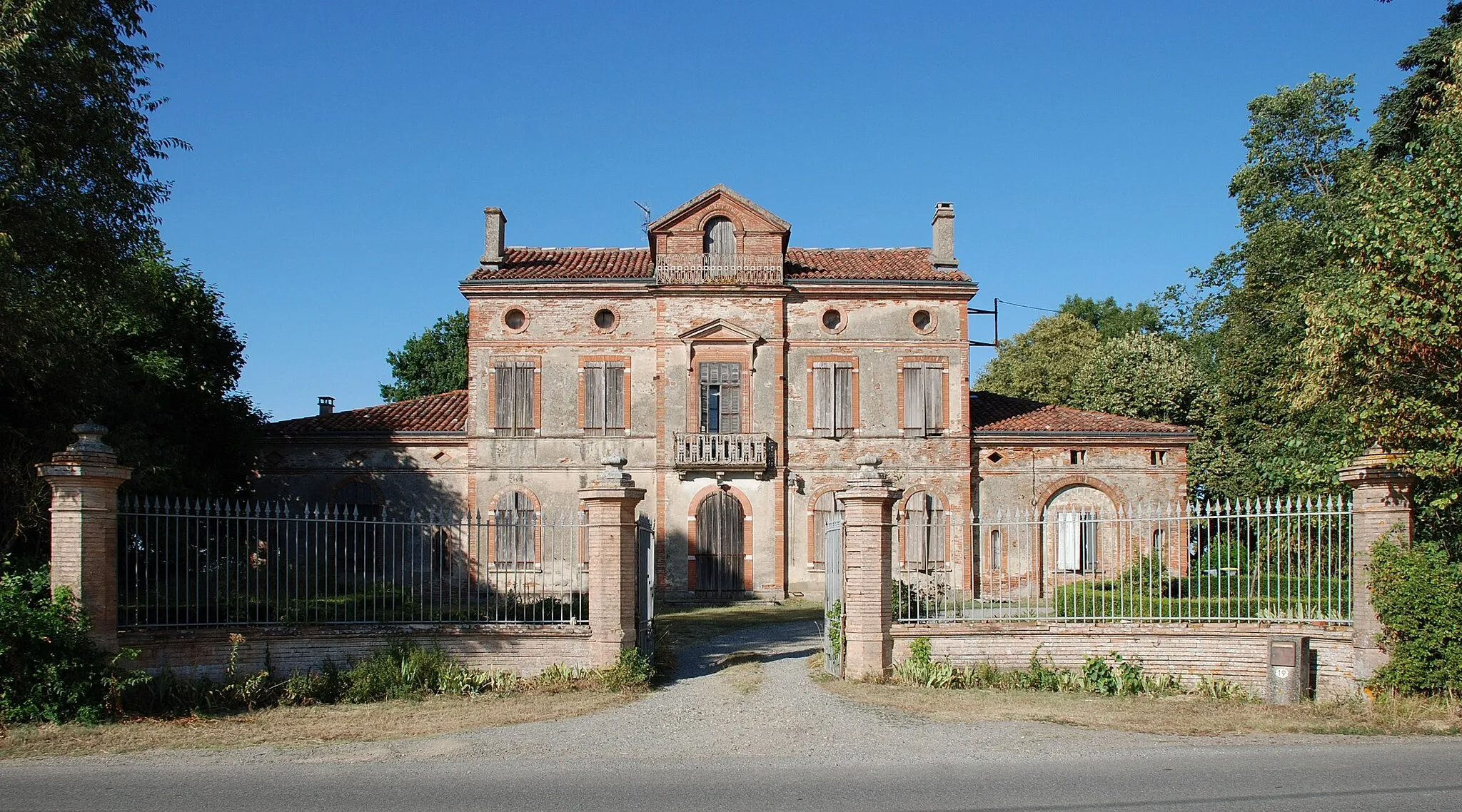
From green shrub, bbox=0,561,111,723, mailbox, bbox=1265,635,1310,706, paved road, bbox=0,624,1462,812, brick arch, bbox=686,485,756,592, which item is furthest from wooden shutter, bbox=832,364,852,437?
green shrub, bbox=0,561,111,723

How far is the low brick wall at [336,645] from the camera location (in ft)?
39.4

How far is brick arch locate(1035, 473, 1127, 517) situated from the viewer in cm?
2712

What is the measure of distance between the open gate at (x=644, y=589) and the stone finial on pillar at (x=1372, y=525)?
798 centimetres

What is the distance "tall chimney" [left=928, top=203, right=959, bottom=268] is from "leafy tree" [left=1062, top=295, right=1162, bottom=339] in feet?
82.8

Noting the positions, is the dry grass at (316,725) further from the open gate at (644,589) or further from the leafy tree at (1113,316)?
the leafy tree at (1113,316)

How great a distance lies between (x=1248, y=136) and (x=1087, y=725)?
27.5 m

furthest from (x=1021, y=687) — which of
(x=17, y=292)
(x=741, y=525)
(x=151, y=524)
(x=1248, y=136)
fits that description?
(x=1248, y=136)

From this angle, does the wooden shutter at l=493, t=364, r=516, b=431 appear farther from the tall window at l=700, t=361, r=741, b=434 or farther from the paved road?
the paved road

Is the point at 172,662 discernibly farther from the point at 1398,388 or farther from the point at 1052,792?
the point at 1398,388

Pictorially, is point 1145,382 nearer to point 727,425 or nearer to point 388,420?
point 727,425

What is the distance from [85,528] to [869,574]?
8488 millimetres

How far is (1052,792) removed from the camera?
8500 millimetres

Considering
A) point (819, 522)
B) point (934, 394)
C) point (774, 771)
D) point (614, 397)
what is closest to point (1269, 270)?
point (934, 394)

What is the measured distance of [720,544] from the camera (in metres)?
26.8
